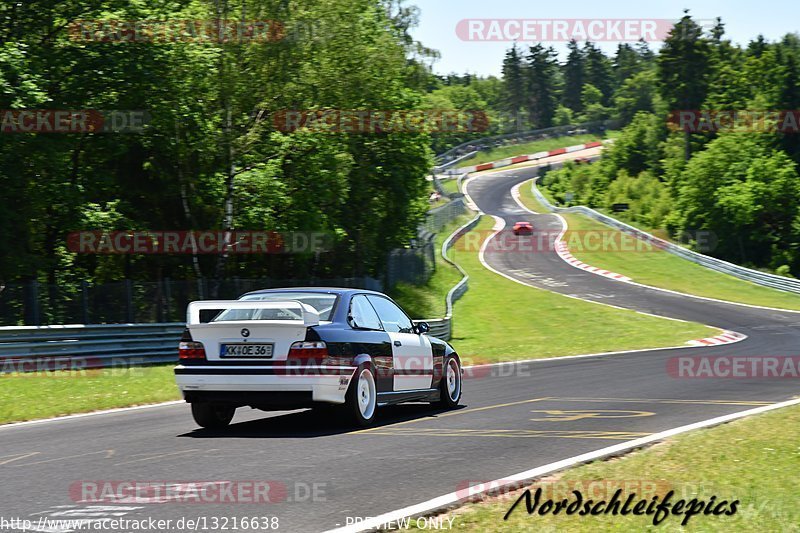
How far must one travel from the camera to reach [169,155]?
29.0m

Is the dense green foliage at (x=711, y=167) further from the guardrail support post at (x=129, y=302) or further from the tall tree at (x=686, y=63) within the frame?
the guardrail support post at (x=129, y=302)

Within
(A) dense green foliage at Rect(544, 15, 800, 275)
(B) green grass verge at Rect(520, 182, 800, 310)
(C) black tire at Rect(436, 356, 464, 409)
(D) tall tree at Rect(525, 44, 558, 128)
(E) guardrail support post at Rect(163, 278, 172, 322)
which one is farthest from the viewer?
(D) tall tree at Rect(525, 44, 558, 128)

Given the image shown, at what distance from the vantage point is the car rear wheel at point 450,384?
13.2 metres

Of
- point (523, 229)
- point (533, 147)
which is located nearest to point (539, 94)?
point (533, 147)

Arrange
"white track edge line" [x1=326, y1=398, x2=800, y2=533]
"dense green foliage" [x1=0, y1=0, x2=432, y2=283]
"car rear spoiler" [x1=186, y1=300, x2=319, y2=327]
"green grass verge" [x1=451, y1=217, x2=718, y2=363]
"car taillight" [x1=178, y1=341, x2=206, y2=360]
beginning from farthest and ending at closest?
"green grass verge" [x1=451, y1=217, x2=718, y2=363] → "dense green foliage" [x1=0, y1=0, x2=432, y2=283] → "car taillight" [x1=178, y1=341, x2=206, y2=360] → "car rear spoiler" [x1=186, y1=300, x2=319, y2=327] → "white track edge line" [x1=326, y1=398, x2=800, y2=533]

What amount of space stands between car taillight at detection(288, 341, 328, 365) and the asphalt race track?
80cm

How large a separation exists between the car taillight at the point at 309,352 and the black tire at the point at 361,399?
58cm

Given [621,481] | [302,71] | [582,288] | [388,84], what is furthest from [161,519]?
[582,288]

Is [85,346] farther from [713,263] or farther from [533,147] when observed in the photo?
[533,147]

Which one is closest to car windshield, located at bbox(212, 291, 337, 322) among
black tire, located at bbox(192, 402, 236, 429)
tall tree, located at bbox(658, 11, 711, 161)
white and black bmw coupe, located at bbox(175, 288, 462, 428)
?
white and black bmw coupe, located at bbox(175, 288, 462, 428)

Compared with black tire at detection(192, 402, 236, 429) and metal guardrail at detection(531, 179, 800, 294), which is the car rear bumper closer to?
black tire at detection(192, 402, 236, 429)

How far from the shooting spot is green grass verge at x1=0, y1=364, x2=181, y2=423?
1396 centimetres

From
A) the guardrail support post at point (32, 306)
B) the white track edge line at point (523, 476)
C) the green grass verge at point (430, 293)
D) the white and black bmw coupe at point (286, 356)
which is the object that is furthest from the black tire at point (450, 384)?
the green grass verge at point (430, 293)

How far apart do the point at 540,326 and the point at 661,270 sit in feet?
63.9
